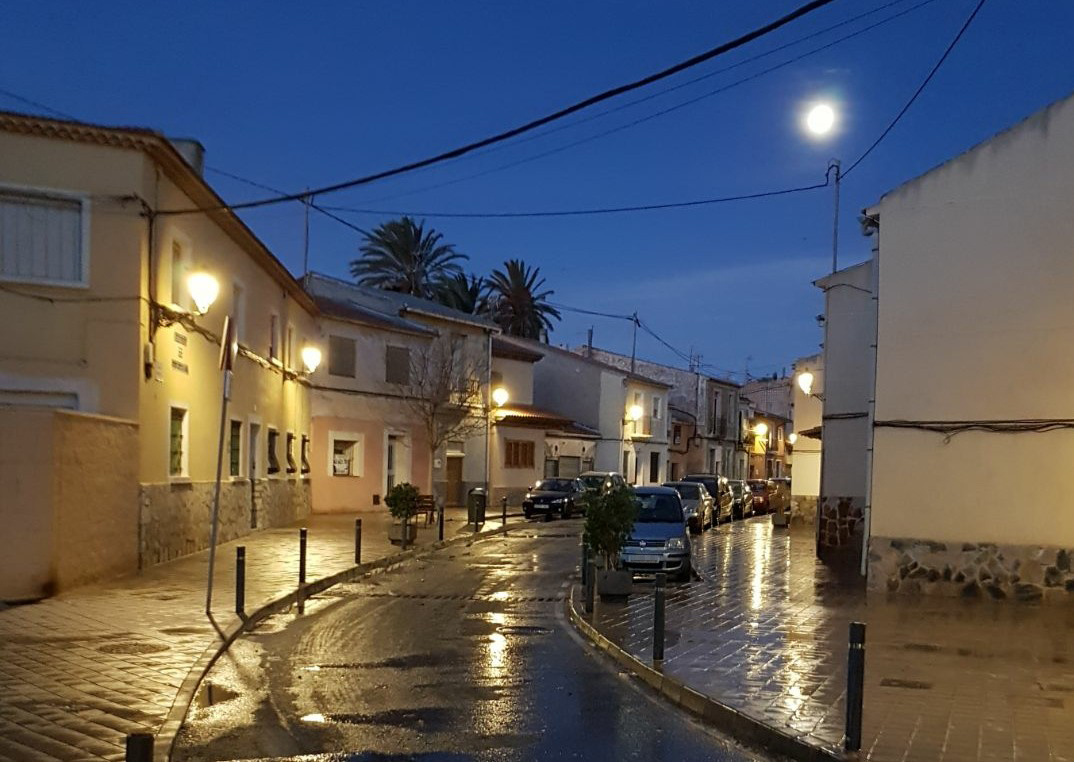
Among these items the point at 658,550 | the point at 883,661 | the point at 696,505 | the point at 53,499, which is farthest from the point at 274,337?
the point at 883,661

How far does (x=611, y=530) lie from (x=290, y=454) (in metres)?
17.3

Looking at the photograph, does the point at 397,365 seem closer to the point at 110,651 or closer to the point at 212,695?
the point at 110,651

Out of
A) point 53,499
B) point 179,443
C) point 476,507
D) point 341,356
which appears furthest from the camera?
point 341,356

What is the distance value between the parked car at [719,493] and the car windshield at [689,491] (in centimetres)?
387

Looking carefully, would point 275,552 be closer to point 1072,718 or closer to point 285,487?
point 285,487

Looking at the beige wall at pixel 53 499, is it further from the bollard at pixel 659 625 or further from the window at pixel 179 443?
the bollard at pixel 659 625

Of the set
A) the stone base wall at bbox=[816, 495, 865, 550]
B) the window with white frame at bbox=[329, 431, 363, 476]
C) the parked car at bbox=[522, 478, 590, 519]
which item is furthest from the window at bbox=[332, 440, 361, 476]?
the stone base wall at bbox=[816, 495, 865, 550]

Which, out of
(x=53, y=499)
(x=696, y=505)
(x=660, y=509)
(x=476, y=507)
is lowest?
(x=476, y=507)

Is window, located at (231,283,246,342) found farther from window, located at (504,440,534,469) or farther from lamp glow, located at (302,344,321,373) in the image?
window, located at (504,440,534,469)

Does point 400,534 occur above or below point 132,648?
below

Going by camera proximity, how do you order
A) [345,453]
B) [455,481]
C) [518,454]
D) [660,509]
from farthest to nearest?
[518,454] < [455,481] < [345,453] < [660,509]

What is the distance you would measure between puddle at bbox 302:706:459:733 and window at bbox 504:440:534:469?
116ft

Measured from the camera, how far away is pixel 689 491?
31.7 meters

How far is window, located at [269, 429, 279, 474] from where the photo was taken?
90.5ft
